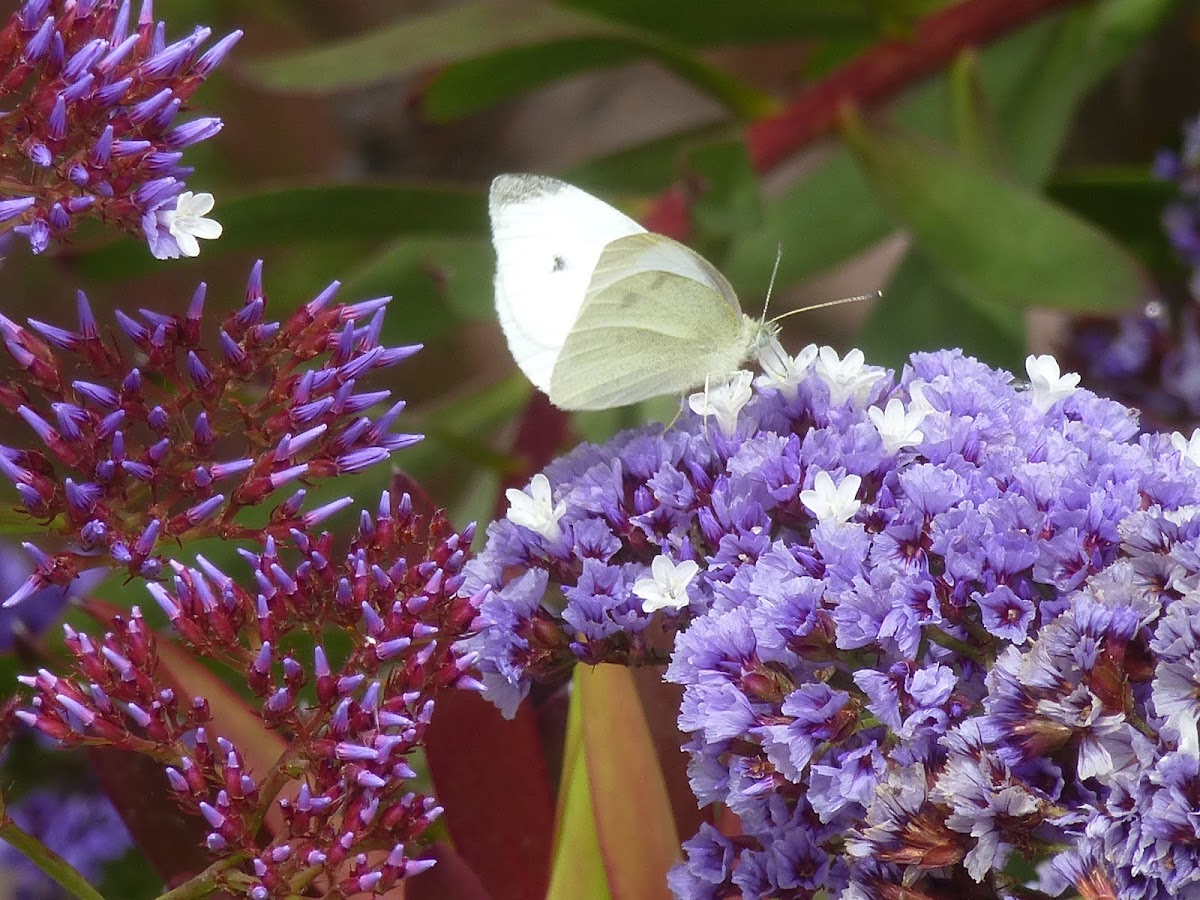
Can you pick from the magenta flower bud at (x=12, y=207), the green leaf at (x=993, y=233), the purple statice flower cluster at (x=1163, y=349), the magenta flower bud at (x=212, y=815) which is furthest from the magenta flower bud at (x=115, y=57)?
the purple statice flower cluster at (x=1163, y=349)

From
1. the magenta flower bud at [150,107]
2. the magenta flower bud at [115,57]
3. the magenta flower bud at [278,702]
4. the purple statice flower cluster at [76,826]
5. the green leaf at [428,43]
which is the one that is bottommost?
the purple statice flower cluster at [76,826]

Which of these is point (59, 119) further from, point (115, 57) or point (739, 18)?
point (739, 18)

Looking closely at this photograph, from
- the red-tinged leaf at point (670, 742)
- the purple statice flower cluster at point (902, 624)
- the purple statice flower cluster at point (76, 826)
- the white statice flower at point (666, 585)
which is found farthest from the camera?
the purple statice flower cluster at point (76, 826)

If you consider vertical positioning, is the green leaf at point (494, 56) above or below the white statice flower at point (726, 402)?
above

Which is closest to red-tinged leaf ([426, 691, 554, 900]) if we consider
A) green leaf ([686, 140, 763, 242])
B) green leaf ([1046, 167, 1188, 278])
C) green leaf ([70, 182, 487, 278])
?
green leaf ([686, 140, 763, 242])

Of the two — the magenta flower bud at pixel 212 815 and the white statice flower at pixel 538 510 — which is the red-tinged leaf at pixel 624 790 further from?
the magenta flower bud at pixel 212 815

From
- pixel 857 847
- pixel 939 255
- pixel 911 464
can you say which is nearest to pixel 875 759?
pixel 857 847

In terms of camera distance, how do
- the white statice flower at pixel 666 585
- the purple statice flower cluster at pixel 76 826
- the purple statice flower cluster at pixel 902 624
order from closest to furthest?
the purple statice flower cluster at pixel 902 624, the white statice flower at pixel 666 585, the purple statice flower cluster at pixel 76 826

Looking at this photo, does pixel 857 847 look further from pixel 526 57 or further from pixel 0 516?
pixel 526 57
